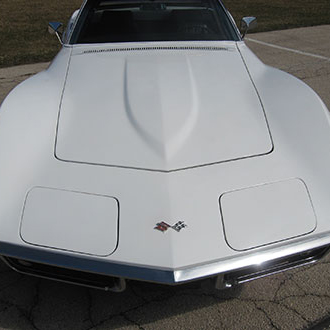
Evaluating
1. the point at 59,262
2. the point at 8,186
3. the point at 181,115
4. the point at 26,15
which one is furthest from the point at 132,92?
the point at 26,15

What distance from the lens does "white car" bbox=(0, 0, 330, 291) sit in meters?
1.57

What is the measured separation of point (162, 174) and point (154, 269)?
1.41 ft

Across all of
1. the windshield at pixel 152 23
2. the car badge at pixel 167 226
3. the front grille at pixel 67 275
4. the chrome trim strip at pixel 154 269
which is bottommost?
the front grille at pixel 67 275

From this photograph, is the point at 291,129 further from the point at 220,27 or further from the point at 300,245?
the point at 220,27

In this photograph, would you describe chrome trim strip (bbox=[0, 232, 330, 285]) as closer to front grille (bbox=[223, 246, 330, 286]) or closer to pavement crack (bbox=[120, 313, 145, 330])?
front grille (bbox=[223, 246, 330, 286])

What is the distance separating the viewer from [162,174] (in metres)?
1.77

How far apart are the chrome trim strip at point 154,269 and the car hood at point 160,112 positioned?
0.46 m

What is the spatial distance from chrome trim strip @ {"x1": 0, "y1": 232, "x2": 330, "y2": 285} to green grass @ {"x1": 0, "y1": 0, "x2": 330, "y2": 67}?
490 centimetres

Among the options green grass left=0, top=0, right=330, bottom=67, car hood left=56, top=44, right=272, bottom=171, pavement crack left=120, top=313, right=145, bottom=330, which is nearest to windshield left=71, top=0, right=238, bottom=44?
car hood left=56, top=44, right=272, bottom=171

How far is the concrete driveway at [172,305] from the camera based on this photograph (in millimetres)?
1857

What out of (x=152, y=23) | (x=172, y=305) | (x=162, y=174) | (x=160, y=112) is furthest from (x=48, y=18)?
(x=172, y=305)

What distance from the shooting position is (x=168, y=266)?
1509 millimetres

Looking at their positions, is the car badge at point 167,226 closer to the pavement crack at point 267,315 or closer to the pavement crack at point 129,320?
the pavement crack at point 129,320

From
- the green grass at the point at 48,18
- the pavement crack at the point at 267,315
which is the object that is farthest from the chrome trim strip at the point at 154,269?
the green grass at the point at 48,18
